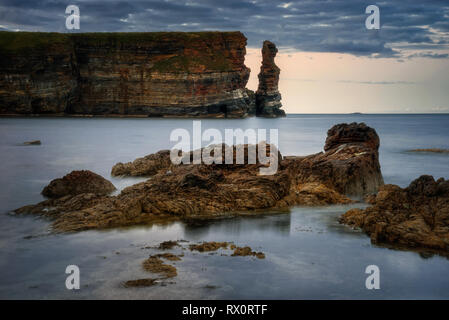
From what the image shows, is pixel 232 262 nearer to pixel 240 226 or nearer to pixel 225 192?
pixel 240 226

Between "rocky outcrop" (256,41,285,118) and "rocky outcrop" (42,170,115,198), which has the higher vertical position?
"rocky outcrop" (256,41,285,118)

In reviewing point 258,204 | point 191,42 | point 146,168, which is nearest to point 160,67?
point 191,42

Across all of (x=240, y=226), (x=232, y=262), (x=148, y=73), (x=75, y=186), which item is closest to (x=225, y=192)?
(x=240, y=226)

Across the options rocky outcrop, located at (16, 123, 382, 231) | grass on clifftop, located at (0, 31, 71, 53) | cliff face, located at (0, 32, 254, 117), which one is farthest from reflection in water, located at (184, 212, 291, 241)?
grass on clifftop, located at (0, 31, 71, 53)

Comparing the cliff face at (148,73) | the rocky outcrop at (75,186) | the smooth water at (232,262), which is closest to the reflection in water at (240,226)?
the smooth water at (232,262)

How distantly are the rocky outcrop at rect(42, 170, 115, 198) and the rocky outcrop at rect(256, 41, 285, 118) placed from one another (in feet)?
286

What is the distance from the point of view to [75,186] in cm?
1088

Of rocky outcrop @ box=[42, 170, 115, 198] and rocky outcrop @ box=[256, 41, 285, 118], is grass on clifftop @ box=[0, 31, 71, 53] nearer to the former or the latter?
rocky outcrop @ box=[256, 41, 285, 118]

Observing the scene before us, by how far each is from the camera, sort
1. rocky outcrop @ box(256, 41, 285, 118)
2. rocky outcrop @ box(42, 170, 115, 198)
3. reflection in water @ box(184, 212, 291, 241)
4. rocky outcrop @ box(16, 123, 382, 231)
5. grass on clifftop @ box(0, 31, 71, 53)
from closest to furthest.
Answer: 1. reflection in water @ box(184, 212, 291, 241)
2. rocky outcrop @ box(16, 123, 382, 231)
3. rocky outcrop @ box(42, 170, 115, 198)
4. grass on clifftop @ box(0, 31, 71, 53)
5. rocky outcrop @ box(256, 41, 285, 118)

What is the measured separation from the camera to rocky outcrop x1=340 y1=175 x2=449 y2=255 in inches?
276

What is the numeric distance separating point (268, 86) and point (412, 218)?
299 ft

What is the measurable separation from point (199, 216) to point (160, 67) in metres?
76.1
